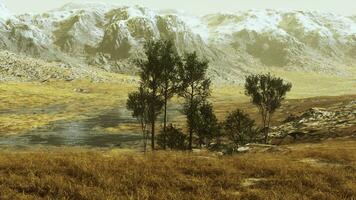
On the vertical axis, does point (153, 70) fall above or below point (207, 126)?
above

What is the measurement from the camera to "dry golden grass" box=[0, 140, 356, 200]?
45.1 ft

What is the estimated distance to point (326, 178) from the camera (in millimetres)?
17344

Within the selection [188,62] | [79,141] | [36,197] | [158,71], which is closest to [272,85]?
[188,62]

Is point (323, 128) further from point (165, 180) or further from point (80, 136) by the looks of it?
point (165, 180)

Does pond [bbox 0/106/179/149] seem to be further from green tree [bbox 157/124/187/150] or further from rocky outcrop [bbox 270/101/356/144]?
rocky outcrop [bbox 270/101/356/144]

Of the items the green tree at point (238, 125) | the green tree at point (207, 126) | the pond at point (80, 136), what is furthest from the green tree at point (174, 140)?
the pond at point (80, 136)

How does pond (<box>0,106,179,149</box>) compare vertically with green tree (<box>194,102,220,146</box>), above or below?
below

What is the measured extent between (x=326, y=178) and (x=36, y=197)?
10775 millimetres

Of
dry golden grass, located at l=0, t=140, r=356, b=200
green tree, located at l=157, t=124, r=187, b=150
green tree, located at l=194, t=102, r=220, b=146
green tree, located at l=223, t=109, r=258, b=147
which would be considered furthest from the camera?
green tree, located at l=223, t=109, r=258, b=147

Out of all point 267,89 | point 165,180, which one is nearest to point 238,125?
point 267,89

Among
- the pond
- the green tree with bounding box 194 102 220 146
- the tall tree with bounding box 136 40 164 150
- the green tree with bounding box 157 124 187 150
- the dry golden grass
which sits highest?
the tall tree with bounding box 136 40 164 150

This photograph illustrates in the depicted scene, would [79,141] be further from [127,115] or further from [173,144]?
[127,115]

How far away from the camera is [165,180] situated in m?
15.7

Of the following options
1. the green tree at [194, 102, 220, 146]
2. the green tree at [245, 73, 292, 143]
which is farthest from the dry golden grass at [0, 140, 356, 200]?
the green tree at [245, 73, 292, 143]
